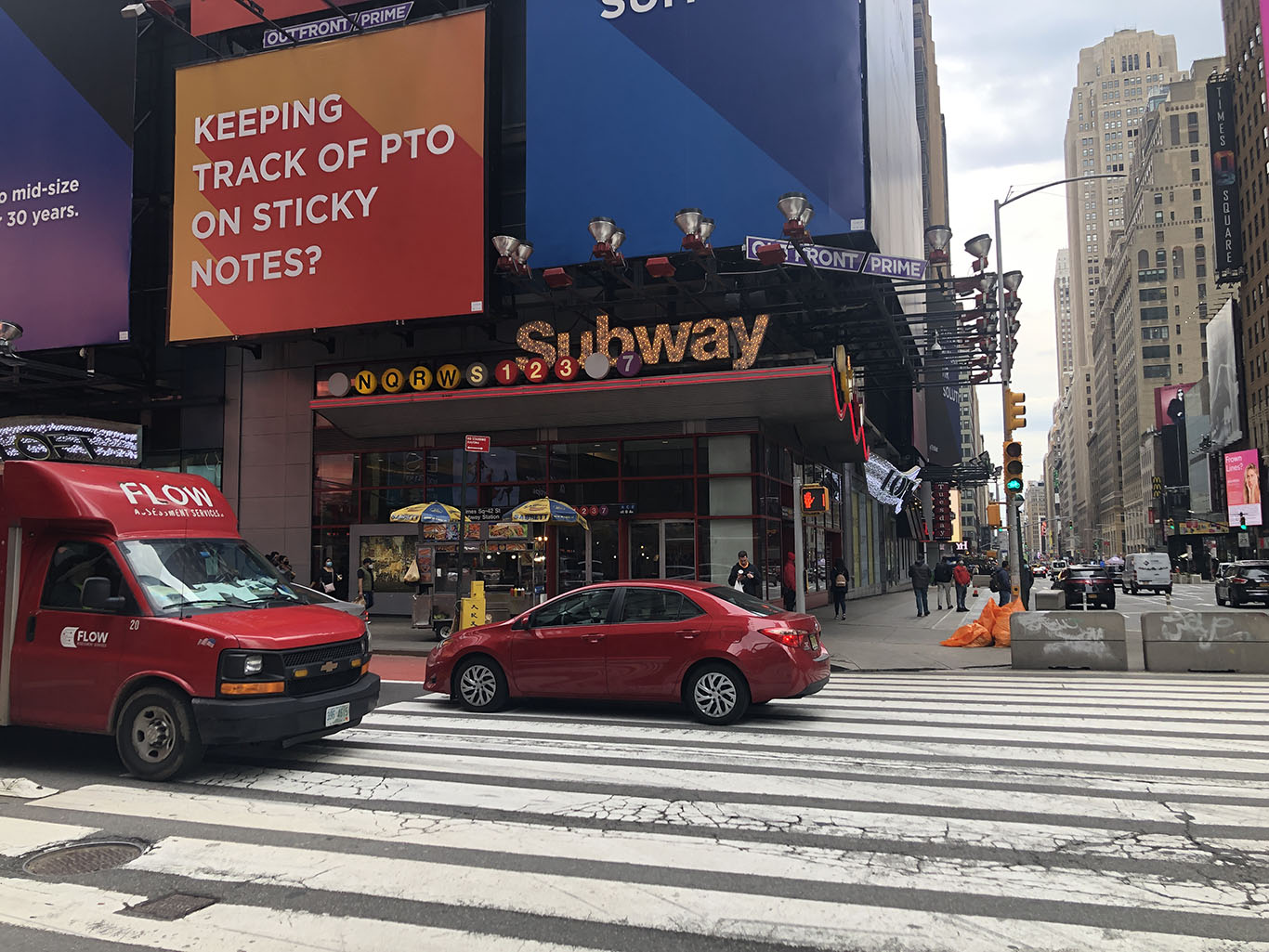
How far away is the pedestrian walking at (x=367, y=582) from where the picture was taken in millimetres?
22094

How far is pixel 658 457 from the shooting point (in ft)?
75.3

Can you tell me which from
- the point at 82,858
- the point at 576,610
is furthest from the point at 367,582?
the point at 82,858

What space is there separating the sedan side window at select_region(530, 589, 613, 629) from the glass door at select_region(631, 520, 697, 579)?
12.5 meters

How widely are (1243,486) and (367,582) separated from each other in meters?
83.7

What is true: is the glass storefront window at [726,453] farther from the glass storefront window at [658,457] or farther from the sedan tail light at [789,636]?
the sedan tail light at [789,636]

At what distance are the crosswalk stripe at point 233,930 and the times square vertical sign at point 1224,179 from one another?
3852 inches

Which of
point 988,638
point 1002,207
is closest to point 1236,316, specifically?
point 1002,207

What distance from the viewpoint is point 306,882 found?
4.72 m

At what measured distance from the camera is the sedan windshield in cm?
921

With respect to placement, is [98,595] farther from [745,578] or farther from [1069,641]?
[745,578]

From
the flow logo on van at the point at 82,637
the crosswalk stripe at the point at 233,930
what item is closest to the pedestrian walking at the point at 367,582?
the flow logo on van at the point at 82,637

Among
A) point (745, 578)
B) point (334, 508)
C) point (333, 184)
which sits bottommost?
point (745, 578)

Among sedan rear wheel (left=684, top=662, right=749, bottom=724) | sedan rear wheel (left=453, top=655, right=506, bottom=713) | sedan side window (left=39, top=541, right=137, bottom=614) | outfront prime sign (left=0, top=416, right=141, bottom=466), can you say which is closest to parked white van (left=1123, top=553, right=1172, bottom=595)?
sedan rear wheel (left=684, top=662, right=749, bottom=724)

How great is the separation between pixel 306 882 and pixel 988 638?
1559 centimetres
